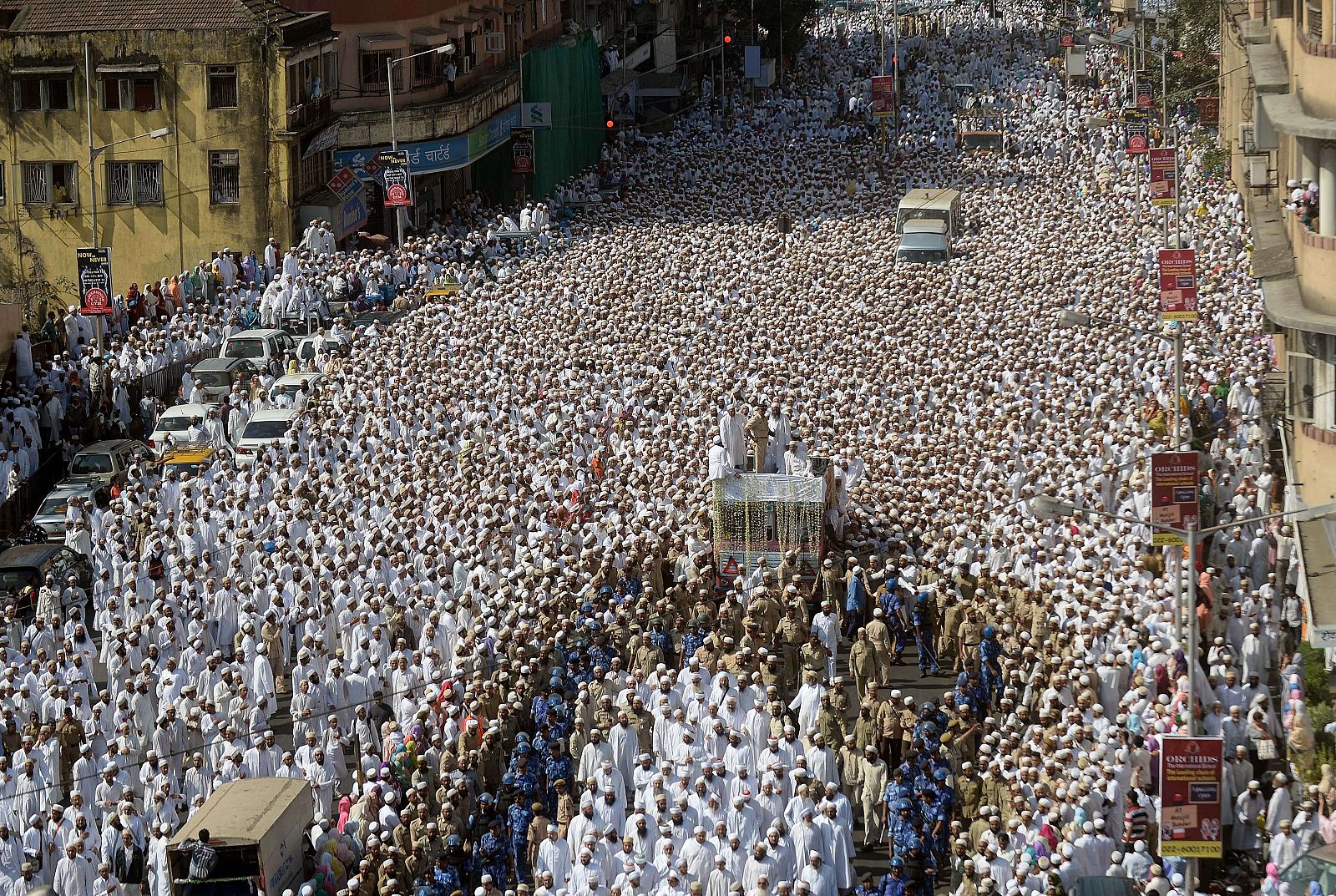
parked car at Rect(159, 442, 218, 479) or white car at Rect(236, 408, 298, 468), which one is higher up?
white car at Rect(236, 408, 298, 468)

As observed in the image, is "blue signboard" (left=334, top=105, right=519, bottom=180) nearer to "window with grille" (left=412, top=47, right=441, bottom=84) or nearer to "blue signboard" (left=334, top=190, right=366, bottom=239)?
"blue signboard" (left=334, top=190, right=366, bottom=239)

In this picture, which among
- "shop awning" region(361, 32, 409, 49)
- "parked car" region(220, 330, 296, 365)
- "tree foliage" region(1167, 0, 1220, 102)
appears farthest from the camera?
"tree foliage" region(1167, 0, 1220, 102)

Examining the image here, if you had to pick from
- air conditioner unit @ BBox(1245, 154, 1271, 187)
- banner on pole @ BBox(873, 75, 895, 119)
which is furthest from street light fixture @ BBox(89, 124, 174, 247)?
banner on pole @ BBox(873, 75, 895, 119)

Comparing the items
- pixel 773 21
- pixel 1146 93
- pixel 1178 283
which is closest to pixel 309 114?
pixel 1178 283

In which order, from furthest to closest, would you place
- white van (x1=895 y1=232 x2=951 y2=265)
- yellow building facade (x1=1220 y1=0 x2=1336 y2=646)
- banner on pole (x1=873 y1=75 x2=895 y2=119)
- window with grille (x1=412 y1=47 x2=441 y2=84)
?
banner on pole (x1=873 y1=75 x2=895 y2=119), window with grille (x1=412 y1=47 x2=441 y2=84), white van (x1=895 y1=232 x2=951 y2=265), yellow building facade (x1=1220 y1=0 x2=1336 y2=646)

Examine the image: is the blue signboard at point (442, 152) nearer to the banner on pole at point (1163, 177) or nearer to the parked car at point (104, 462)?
the parked car at point (104, 462)

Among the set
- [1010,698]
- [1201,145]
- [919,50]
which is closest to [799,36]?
[919,50]

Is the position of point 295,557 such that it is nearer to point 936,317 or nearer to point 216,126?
point 936,317

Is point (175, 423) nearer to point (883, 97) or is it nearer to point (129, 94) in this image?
point (129, 94)
